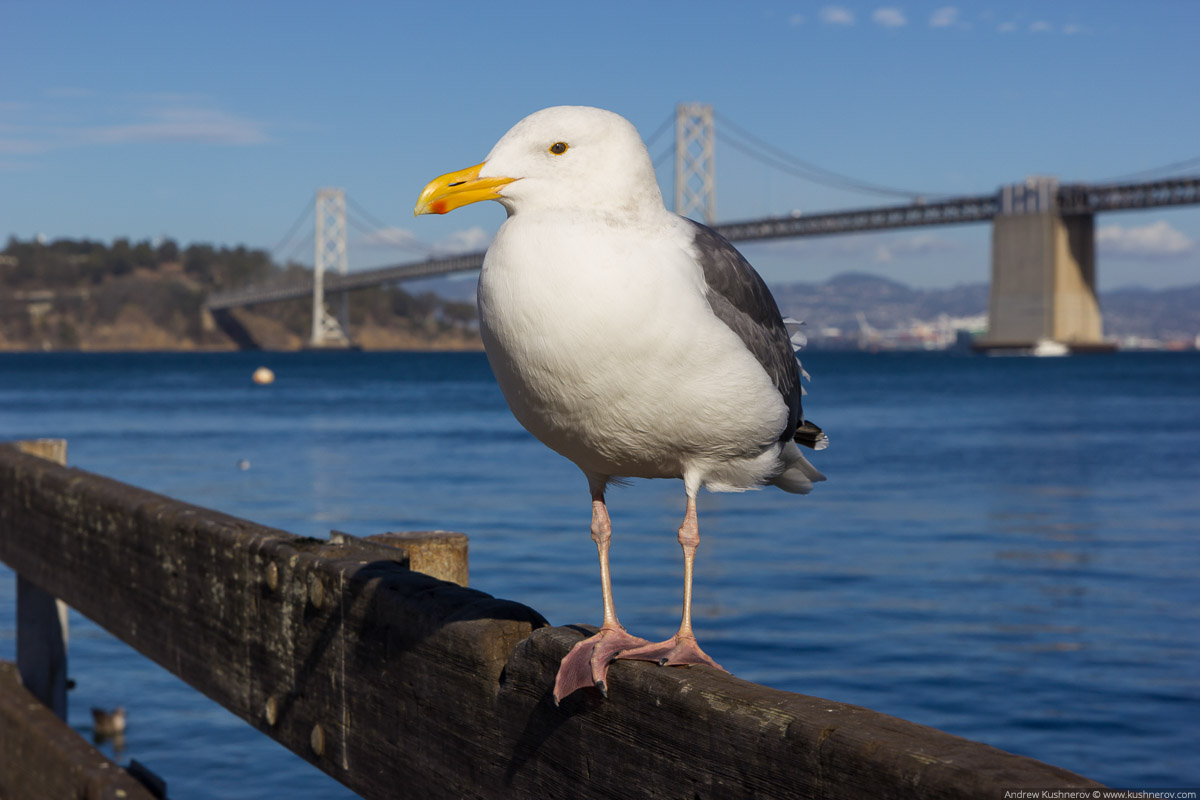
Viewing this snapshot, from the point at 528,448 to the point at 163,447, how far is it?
5.99m

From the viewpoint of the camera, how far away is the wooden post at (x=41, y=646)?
12.8 ft

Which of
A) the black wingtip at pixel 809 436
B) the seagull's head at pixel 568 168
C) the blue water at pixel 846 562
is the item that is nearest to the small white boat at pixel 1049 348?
the blue water at pixel 846 562

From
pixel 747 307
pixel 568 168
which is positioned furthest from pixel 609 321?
pixel 747 307

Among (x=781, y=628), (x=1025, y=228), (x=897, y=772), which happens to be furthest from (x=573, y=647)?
(x=1025, y=228)

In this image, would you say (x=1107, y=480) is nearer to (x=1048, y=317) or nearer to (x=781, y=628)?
(x=781, y=628)

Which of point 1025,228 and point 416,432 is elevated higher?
point 1025,228

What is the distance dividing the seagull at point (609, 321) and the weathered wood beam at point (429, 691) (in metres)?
0.11

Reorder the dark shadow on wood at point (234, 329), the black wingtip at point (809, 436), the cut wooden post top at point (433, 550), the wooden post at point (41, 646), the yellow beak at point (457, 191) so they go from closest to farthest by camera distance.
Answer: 1. the yellow beak at point (457, 191)
2. the black wingtip at point (809, 436)
3. the cut wooden post top at point (433, 550)
4. the wooden post at point (41, 646)
5. the dark shadow on wood at point (234, 329)

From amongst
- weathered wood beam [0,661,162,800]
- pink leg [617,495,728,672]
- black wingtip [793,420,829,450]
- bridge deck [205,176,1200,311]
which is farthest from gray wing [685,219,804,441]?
bridge deck [205,176,1200,311]

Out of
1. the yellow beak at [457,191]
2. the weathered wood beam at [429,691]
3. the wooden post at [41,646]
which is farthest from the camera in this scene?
the wooden post at [41,646]

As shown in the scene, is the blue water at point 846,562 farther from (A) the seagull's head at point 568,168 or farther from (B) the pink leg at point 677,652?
(A) the seagull's head at point 568,168

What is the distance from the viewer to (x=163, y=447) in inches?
781

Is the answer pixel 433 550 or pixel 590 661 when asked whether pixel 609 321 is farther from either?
pixel 433 550

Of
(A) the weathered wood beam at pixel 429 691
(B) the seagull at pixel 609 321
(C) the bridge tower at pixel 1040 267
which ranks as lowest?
(A) the weathered wood beam at pixel 429 691
